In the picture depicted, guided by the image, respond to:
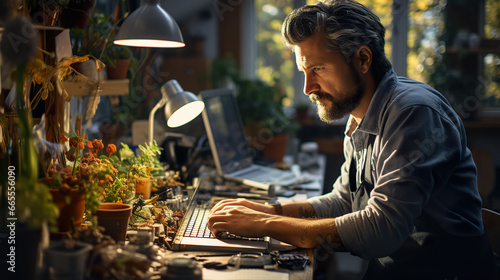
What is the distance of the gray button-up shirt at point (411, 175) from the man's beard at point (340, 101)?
7 cm

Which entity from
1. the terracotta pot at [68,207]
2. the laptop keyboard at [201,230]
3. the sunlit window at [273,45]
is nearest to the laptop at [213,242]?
the laptop keyboard at [201,230]

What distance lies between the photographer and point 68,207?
44.0 inches

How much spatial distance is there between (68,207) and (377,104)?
89cm

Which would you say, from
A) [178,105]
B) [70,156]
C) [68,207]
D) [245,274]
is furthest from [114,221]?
[178,105]

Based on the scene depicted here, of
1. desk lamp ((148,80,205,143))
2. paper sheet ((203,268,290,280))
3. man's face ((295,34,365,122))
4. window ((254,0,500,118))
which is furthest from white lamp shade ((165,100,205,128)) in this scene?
window ((254,0,500,118))

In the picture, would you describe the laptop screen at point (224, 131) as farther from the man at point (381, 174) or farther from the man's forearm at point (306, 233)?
the man's forearm at point (306, 233)

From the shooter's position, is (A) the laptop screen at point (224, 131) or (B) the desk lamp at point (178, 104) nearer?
(B) the desk lamp at point (178, 104)

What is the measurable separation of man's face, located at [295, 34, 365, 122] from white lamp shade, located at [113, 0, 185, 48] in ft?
1.40

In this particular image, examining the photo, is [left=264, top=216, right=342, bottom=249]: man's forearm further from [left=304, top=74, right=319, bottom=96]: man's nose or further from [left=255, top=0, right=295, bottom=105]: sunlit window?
[left=255, top=0, right=295, bottom=105]: sunlit window

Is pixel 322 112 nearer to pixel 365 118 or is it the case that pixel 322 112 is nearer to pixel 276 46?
pixel 365 118

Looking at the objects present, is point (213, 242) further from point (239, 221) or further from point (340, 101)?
point (340, 101)

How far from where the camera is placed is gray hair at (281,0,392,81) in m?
1.42

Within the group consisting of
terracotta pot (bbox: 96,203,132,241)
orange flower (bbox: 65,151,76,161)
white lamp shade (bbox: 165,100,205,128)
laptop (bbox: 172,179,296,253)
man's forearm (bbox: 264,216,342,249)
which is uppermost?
white lamp shade (bbox: 165,100,205,128)

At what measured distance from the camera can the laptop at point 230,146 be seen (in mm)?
2148
